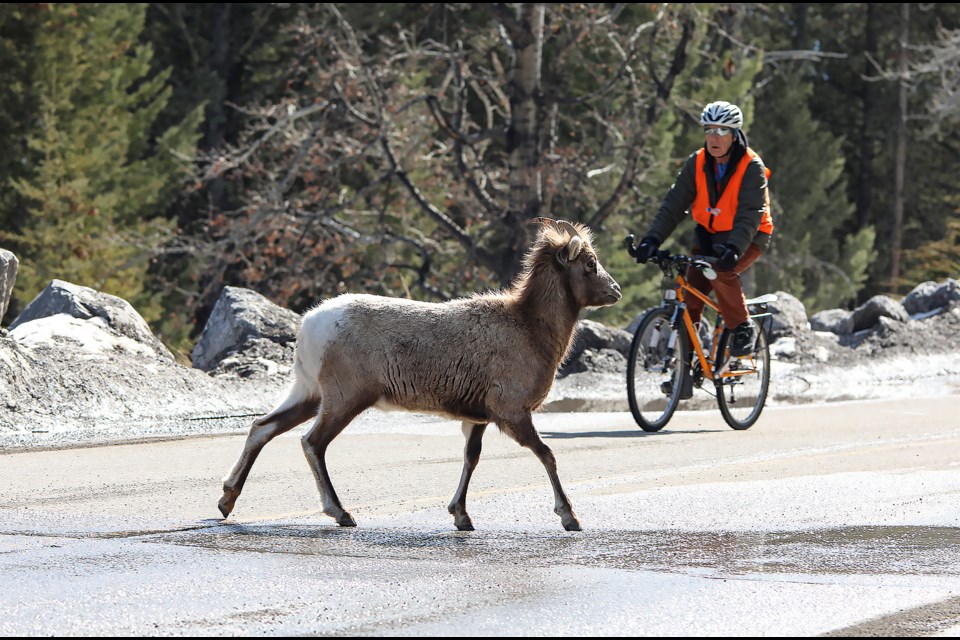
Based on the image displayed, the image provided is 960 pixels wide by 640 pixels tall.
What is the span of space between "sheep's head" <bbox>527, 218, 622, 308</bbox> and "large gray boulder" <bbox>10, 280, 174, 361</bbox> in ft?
22.7

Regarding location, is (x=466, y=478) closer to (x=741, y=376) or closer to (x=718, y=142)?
(x=718, y=142)

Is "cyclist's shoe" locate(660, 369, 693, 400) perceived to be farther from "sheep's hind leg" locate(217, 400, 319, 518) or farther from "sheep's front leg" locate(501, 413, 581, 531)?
"sheep's hind leg" locate(217, 400, 319, 518)

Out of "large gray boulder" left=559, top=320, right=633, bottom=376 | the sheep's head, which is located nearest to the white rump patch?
the sheep's head

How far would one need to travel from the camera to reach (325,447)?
28.3 ft

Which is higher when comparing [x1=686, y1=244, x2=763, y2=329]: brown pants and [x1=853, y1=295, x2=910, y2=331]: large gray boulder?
[x1=686, y1=244, x2=763, y2=329]: brown pants

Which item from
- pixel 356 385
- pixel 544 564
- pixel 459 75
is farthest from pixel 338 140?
pixel 544 564

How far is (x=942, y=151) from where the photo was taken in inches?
2137

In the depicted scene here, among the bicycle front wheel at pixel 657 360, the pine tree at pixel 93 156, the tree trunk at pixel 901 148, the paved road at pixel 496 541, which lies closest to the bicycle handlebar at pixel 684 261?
the bicycle front wheel at pixel 657 360

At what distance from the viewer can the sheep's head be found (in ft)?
30.7

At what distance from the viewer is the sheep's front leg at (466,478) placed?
332 inches

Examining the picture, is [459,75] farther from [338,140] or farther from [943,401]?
[943,401]

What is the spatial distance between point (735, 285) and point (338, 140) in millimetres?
12791

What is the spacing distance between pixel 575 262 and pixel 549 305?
0.36 metres

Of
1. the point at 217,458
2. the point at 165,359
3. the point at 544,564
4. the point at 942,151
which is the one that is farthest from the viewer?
the point at 942,151
